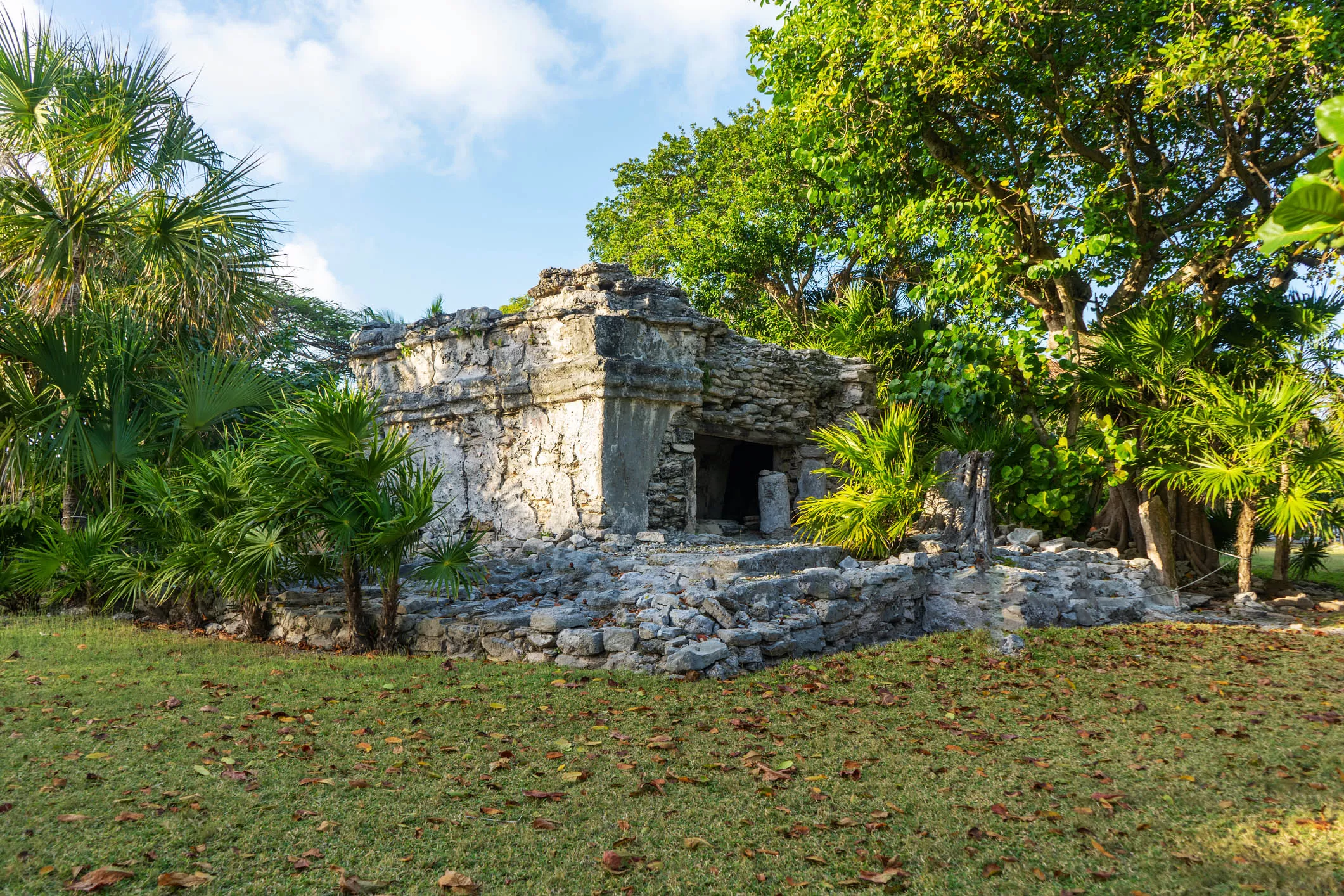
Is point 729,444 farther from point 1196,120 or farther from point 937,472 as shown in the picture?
point 1196,120

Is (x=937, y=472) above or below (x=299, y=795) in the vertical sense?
above

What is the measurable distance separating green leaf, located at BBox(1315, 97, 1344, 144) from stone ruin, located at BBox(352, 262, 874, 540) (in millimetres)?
8027

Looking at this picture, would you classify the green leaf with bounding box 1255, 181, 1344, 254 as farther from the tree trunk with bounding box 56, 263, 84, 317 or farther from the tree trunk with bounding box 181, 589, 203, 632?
the tree trunk with bounding box 56, 263, 84, 317

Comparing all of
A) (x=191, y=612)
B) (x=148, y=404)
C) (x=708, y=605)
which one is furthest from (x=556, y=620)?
(x=148, y=404)

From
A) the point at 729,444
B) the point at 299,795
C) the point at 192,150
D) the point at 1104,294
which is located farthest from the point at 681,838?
the point at 1104,294

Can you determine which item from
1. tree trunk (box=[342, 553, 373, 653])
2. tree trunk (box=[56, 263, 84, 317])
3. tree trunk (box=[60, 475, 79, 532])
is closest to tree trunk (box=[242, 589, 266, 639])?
tree trunk (box=[342, 553, 373, 653])

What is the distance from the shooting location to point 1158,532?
34.8 ft

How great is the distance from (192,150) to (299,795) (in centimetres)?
929

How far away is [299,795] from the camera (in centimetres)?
363

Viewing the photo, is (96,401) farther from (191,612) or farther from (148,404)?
(191,612)

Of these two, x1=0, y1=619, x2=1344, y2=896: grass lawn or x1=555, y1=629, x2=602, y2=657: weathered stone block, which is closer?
x1=0, y1=619, x2=1344, y2=896: grass lawn

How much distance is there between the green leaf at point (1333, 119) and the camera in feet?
4.00

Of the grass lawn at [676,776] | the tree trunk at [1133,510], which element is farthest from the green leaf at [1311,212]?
the tree trunk at [1133,510]

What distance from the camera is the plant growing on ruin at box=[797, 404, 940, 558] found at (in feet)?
27.7
